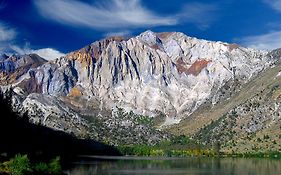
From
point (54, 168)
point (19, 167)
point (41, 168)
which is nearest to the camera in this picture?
point (19, 167)

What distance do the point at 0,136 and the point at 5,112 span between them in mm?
14559

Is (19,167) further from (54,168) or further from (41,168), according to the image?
(54,168)

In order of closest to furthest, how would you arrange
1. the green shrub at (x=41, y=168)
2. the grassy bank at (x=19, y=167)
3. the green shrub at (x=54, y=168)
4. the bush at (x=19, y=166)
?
the grassy bank at (x=19, y=167)
the bush at (x=19, y=166)
the green shrub at (x=41, y=168)
the green shrub at (x=54, y=168)

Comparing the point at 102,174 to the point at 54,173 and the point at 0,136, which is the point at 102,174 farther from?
the point at 54,173

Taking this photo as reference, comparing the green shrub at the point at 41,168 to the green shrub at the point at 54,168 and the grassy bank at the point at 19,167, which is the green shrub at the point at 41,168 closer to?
the grassy bank at the point at 19,167

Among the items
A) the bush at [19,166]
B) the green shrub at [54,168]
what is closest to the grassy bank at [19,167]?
the bush at [19,166]

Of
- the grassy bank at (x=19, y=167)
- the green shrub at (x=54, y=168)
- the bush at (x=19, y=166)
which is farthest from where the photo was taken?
the green shrub at (x=54, y=168)

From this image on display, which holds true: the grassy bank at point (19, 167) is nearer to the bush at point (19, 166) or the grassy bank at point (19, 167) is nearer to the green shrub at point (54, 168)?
the bush at point (19, 166)

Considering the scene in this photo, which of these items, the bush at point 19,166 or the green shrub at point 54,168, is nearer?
the bush at point 19,166

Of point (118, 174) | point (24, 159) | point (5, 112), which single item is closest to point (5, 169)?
point (24, 159)

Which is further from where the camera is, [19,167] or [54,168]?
[54,168]

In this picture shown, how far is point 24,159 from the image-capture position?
90000 millimetres

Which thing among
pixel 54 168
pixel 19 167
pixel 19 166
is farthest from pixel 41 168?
pixel 19 167

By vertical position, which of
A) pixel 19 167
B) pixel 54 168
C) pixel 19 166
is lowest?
pixel 54 168
